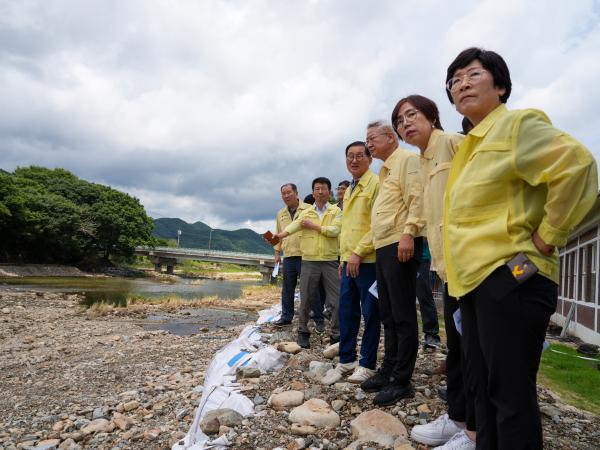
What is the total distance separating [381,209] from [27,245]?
39824 mm

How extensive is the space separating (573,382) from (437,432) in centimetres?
329

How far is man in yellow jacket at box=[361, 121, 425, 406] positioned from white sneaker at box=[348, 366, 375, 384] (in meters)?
0.13

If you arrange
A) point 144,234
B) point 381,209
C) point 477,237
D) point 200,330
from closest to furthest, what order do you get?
1. point 477,237
2. point 381,209
3. point 200,330
4. point 144,234

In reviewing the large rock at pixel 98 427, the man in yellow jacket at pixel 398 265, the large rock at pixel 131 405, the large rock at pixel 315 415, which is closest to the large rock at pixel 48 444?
the large rock at pixel 98 427

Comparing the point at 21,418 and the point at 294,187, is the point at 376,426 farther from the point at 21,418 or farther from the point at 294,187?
the point at 294,187

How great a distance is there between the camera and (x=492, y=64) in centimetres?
175

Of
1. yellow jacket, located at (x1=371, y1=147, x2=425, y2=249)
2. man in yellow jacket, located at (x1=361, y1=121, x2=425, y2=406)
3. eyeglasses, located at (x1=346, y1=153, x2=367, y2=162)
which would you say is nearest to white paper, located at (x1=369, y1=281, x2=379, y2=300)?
man in yellow jacket, located at (x1=361, y1=121, x2=425, y2=406)

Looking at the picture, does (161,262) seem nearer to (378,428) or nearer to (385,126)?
(385,126)

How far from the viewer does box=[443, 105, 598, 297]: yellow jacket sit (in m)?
1.37

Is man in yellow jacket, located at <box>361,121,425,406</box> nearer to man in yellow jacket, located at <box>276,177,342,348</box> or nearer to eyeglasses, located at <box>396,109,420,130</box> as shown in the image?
eyeglasses, located at <box>396,109,420,130</box>

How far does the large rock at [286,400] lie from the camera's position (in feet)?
9.86

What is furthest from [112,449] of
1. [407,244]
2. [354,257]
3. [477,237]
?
[477,237]

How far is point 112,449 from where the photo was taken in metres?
3.18

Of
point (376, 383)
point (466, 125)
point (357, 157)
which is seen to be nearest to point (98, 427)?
point (376, 383)
